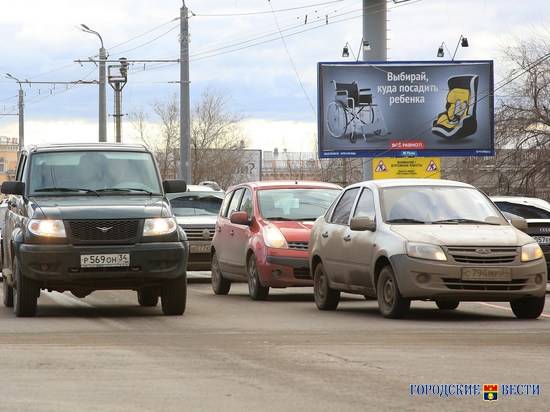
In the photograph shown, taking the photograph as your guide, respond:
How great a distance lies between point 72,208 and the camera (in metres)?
15.4

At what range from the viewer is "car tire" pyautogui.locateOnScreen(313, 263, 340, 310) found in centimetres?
1677

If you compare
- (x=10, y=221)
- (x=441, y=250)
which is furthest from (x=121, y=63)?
(x=441, y=250)

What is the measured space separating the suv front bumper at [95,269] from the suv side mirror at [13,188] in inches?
41.0

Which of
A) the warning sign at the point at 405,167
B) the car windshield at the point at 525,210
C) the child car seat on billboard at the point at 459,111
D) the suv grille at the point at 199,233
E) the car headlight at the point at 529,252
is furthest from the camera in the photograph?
the warning sign at the point at 405,167

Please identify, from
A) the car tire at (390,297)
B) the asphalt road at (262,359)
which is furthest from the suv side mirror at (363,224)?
the asphalt road at (262,359)

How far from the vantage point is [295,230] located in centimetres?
1936

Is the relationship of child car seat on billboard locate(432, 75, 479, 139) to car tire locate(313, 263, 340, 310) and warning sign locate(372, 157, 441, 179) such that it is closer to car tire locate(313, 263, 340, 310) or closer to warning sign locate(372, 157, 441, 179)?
warning sign locate(372, 157, 441, 179)

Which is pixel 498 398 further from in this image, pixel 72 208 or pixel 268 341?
pixel 72 208

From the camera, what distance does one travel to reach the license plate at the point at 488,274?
1443 centimetres

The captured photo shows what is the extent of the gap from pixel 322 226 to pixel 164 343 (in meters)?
5.40

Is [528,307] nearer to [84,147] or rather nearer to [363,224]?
[363,224]

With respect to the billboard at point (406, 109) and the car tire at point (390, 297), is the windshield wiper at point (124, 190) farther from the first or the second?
the billboard at point (406, 109)

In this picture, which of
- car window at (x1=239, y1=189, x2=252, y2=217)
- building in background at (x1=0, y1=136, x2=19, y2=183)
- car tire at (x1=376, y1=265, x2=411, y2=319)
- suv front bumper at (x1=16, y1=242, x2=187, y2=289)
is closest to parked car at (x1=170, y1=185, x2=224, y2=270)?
car window at (x1=239, y1=189, x2=252, y2=217)

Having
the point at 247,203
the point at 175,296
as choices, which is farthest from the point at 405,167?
the point at 175,296
